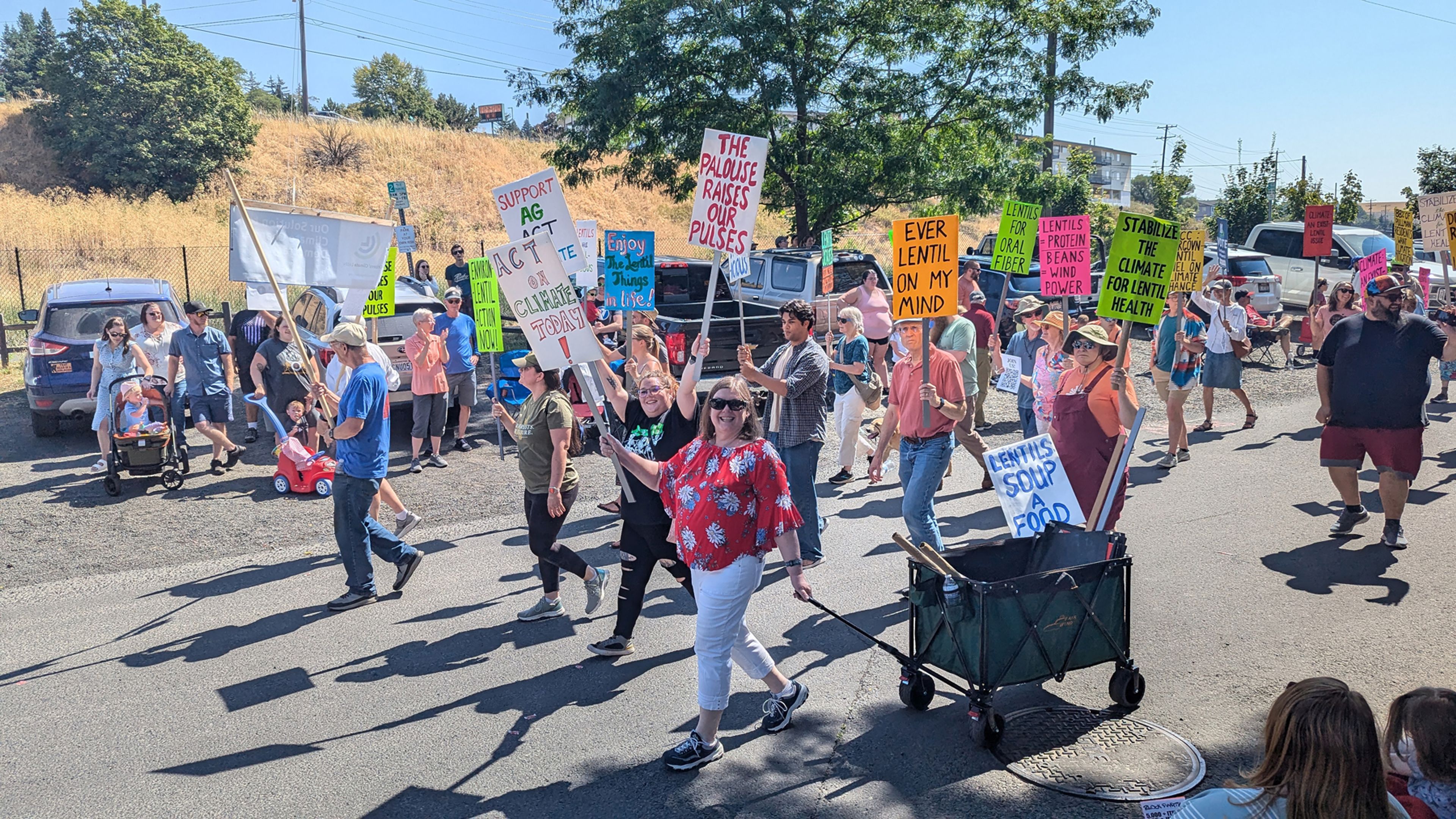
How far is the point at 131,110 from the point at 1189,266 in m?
40.7

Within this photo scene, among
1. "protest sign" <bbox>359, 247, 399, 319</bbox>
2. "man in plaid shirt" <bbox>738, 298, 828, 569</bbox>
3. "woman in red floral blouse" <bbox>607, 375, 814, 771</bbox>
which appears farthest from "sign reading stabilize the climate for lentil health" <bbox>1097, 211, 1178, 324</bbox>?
"protest sign" <bbox>359, 247, 399, 319</bbox>

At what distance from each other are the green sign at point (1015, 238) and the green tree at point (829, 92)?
25.4ft

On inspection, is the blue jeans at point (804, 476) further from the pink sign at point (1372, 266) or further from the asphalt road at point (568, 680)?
the pink sign at point (1372, 266)

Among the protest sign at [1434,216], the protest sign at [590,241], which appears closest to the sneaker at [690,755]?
the protest sign at [590,241]

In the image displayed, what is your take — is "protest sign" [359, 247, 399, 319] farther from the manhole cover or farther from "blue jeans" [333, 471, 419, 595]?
the manhole cover

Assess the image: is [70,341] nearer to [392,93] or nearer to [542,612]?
[542,612]

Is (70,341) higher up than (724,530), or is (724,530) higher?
(70,341)

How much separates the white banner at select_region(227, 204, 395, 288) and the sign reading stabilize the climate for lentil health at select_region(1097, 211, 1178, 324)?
17.3ft

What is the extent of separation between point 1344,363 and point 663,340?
6.99 metres

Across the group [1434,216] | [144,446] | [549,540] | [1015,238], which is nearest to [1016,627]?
[549,540]

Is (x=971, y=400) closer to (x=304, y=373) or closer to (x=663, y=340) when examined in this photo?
(x=663, y=340)

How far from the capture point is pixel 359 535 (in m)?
6.75

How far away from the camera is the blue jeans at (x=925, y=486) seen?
6277 mm

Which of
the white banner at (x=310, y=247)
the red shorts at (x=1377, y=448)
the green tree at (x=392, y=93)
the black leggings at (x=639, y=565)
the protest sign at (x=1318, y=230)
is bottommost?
the black leggings at (x=639, y=565)
